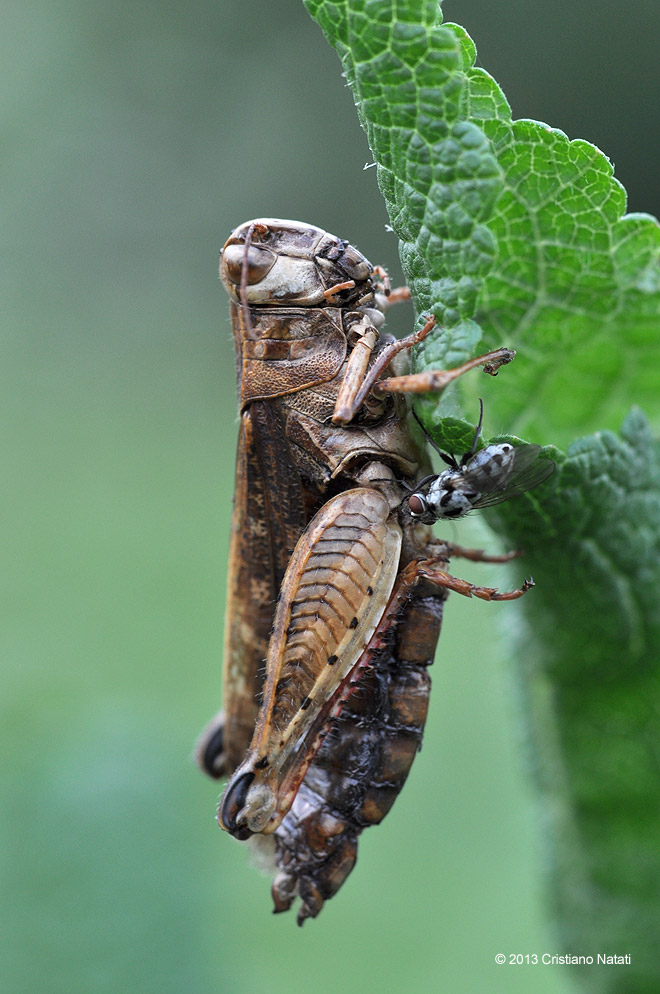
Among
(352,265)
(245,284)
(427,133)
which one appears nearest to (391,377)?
(352,265)

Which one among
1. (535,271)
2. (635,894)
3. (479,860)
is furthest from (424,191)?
(479,860)

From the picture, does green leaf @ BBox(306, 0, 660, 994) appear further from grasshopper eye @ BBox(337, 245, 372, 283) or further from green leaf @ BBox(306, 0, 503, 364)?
grasshopper eye @ BBox(337, 245, 372, 283)

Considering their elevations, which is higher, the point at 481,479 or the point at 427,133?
the point at 427,133

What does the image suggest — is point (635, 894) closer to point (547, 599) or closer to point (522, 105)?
point (547, 599)

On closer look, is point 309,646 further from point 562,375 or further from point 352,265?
point 352,265

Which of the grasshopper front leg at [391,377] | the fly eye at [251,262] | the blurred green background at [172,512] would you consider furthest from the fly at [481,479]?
the fly eye at [251,262]
